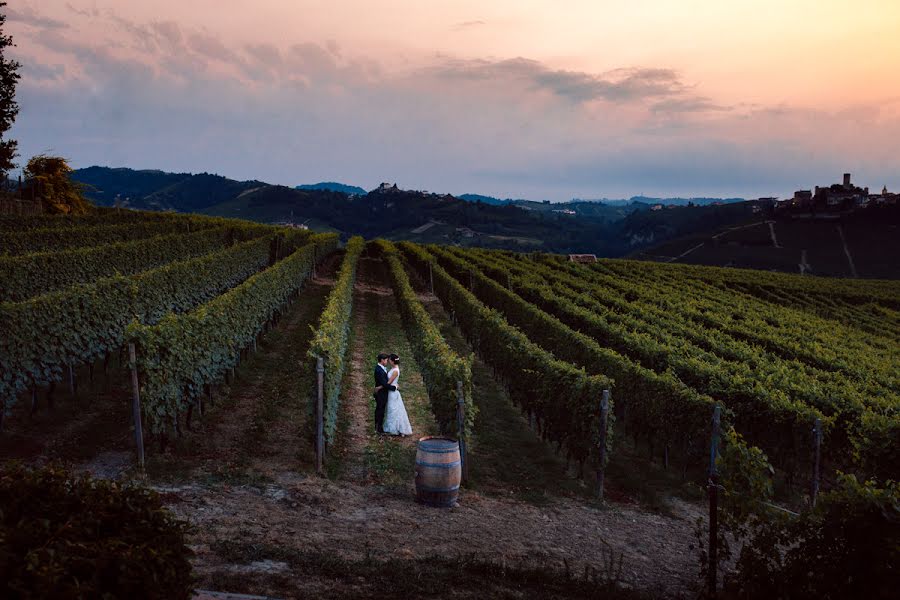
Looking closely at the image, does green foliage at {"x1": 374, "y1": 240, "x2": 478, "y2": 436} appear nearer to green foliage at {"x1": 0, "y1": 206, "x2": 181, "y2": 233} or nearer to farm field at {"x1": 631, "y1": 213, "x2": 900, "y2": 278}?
green foliage at {"x1": 0, "y1": 206, "x2": 181, "y2": 233}

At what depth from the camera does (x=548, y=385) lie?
1509 centimetres

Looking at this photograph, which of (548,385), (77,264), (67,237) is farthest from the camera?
(67,237)

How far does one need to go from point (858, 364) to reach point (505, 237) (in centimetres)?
17231

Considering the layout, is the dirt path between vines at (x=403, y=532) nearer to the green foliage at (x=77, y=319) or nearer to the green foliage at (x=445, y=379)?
the green foliage at (x=445, y=379)

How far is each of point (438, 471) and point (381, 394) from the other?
14.9 ft

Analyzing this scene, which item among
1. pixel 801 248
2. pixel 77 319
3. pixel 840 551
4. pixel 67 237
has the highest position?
pixel 67 237

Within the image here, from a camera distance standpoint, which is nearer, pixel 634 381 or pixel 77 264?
pixel 634 381

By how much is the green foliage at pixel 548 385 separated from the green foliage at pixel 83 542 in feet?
32.1

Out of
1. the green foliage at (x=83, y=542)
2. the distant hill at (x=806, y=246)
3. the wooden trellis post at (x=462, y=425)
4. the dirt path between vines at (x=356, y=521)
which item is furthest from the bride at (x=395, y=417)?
the distant hill at (x=806, y=246)

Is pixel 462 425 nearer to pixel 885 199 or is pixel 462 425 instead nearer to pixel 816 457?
pixel 816 457

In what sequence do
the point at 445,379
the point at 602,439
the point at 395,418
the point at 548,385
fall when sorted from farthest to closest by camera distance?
the point at 548,385 → the point at 395,418 → the point at 445,379 → the point at 602,439

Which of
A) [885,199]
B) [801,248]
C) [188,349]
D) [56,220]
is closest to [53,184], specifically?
[56,220]

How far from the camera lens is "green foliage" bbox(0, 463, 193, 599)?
3920 mm

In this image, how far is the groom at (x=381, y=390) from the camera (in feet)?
48.0
